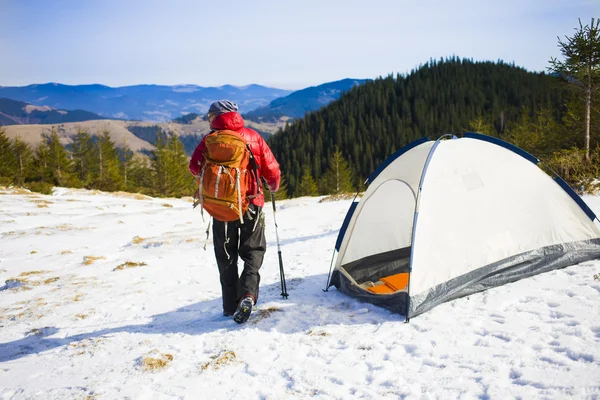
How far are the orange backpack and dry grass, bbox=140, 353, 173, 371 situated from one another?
5.61ft

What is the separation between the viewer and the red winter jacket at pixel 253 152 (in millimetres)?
4703

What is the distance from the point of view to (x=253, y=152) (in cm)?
485

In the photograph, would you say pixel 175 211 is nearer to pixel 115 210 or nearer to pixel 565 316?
pixel 115 210

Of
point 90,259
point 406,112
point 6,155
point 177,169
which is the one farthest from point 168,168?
point 406,112

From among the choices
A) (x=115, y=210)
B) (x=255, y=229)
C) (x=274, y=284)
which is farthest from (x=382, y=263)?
(x=115, y=210)

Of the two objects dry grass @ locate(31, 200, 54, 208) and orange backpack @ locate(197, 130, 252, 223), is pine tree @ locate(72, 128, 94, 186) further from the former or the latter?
orange backpack @ locate(197, 130, 252, 223)

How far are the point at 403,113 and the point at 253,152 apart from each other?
139 meters

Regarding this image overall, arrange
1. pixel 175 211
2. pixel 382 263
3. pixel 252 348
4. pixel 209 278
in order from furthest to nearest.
→ pixel 175 211, pixel 209 278, pixel 382 263, pixel 252 348

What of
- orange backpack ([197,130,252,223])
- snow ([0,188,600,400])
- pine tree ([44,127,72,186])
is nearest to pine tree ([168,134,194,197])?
pine tree ([44,127,72,186])

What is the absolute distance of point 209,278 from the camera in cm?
766

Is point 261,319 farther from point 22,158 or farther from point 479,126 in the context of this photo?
point 22,158

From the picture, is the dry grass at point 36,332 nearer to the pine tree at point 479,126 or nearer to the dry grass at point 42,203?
the dry grass at point 42,203

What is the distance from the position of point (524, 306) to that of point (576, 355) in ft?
4.16

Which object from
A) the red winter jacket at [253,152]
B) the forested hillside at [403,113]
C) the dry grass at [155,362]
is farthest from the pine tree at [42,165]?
the forested hillside at [403,113]
